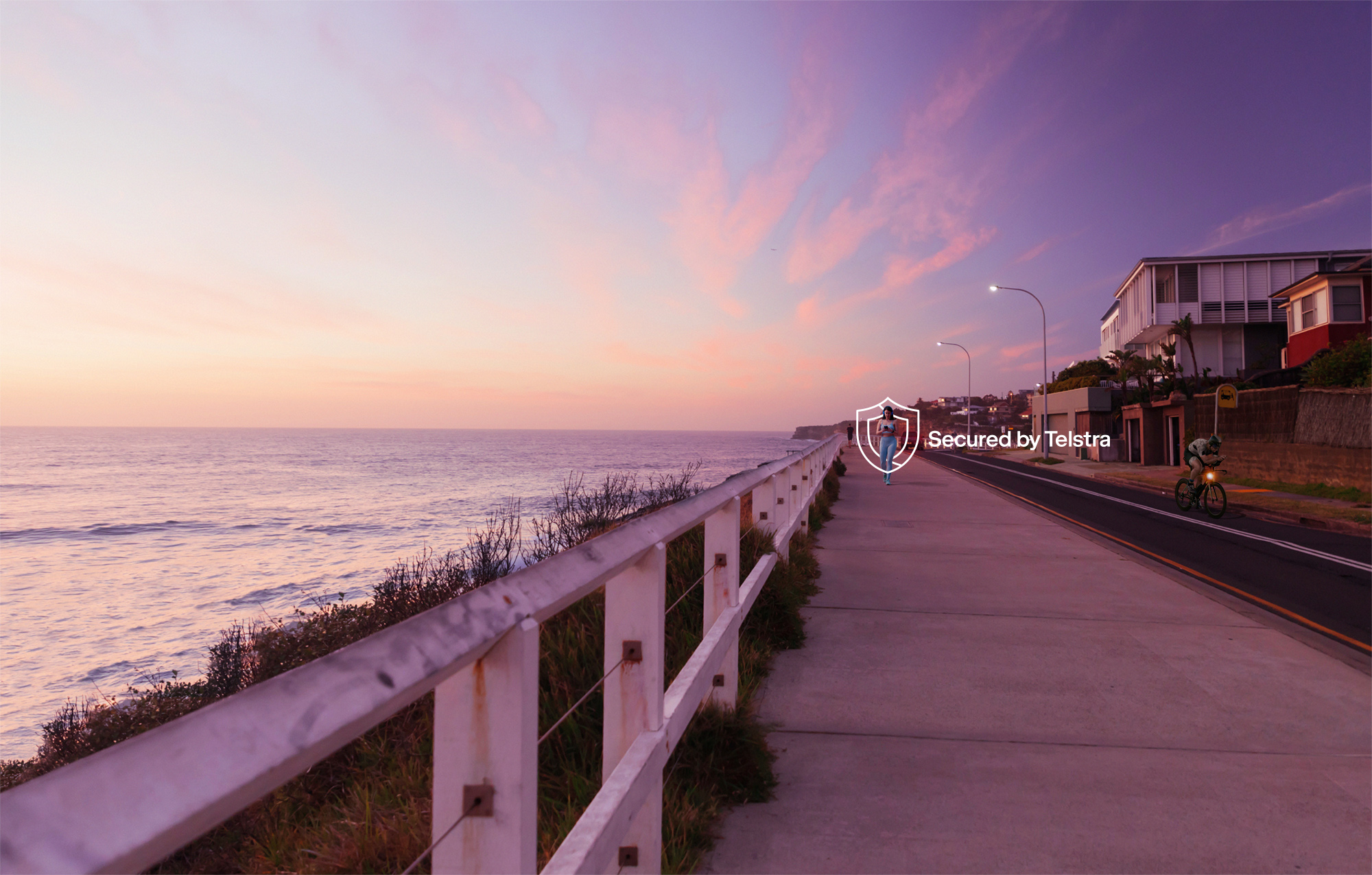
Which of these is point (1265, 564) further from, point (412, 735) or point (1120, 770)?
point (412, 735)

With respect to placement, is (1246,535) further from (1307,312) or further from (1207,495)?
(1307,312)

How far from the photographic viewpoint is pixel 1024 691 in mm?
4980

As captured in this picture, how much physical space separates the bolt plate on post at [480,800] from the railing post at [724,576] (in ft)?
8.95

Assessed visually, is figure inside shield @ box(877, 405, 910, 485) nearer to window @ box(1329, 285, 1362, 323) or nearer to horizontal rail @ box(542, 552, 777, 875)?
horizontal rail @ box(542, 552, 777, 875)

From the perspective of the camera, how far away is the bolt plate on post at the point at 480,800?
4.90 feet

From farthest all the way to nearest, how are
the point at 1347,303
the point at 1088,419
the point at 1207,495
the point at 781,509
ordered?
1. the point at 1088,419
2. the point at 1347,303
3. the point at 1207,495
4. the point at 781,509

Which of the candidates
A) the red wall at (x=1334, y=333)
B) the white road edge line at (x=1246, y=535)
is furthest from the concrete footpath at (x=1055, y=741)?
the red wall at (x=1334, y=333)

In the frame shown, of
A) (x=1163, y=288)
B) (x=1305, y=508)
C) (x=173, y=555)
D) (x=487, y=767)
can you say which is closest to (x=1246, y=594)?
(x=487, y=767)

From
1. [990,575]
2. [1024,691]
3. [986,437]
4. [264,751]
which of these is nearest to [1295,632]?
[990,575]

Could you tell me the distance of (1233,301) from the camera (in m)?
47.5

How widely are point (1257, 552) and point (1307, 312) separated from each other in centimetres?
3572

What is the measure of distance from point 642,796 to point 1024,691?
3554 millimetres

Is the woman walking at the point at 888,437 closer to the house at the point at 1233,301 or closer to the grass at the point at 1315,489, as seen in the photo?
the grass at the point at 1315,489

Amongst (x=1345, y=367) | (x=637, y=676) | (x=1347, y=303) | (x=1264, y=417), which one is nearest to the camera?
(x=637, y=676)
